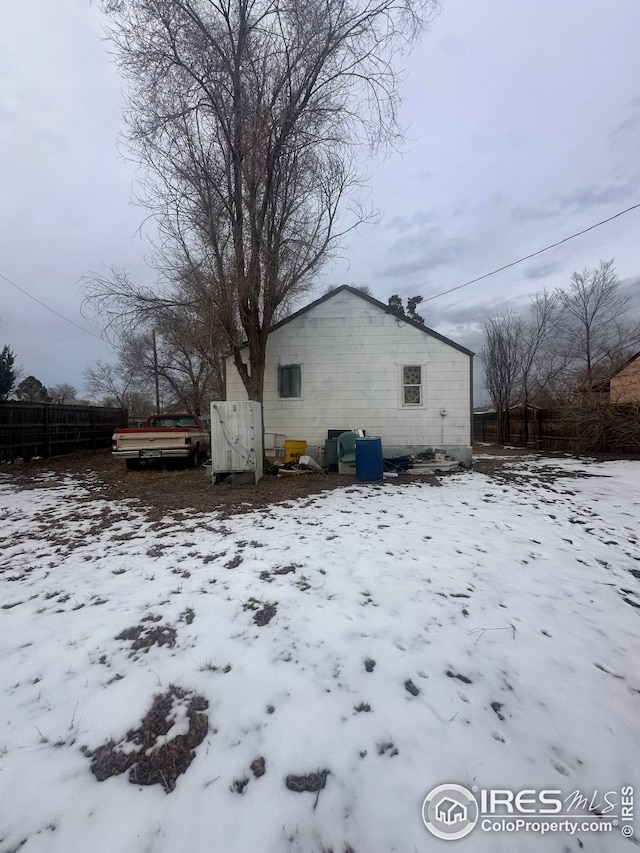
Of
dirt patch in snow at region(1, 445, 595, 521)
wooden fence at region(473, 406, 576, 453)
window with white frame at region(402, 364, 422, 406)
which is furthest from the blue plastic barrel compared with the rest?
wooden fence at region(473, 406, 576, 453)

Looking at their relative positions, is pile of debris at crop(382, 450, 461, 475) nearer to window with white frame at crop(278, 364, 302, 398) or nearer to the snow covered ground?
window with white frame at crop(278, 364, 302, 398)

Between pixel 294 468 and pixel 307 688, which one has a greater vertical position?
pixel 294 468

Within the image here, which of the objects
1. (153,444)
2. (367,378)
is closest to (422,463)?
(367,378)

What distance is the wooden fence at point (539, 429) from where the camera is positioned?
50.7 feet

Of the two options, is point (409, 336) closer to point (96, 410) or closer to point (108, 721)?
point (108, 721)

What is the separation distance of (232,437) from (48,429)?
8641 mm

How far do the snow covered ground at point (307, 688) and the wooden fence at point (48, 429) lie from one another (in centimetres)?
894

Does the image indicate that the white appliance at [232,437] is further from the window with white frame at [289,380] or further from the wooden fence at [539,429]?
the wooden fence at [539,429]

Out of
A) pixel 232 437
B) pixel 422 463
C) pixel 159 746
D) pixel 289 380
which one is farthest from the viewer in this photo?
pixel 289 380

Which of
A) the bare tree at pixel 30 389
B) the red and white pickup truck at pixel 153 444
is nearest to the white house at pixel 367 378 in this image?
the red and white pickup truck at pixel 153 444

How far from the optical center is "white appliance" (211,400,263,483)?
818cm

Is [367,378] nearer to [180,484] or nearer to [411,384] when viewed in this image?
[411,384]

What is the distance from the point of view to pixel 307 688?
214cm

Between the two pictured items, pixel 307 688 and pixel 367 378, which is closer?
pixel 307 688
